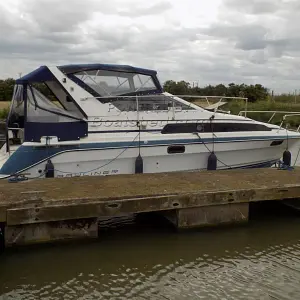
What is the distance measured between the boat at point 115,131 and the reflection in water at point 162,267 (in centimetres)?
240

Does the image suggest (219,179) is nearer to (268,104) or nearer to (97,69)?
(97,69)

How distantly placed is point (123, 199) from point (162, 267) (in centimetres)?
139

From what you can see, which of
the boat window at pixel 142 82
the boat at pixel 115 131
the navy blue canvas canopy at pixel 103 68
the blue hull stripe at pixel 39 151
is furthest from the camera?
the boat window at pixel 142 82

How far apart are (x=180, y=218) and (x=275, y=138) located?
4.44 metres

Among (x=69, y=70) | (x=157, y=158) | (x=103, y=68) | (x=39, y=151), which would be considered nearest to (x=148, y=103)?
(x=103, y=68)

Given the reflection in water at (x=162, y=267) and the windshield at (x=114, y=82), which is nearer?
the reflection in water at (x=162, y=267)

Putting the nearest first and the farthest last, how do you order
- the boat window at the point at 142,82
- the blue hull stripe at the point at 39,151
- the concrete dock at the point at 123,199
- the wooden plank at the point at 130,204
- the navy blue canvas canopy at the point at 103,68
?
the wooden plank at the point at 130,204 → the concrete dock at the point at 123,199 → the blue hull stripe at the point at 39,151 → the navy blue canvas canopy at the point at 103,68 → the boat window at the point at 142,82

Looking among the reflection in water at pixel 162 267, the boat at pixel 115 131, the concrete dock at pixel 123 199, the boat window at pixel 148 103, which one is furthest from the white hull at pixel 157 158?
the reflection in water at pixel 162 267

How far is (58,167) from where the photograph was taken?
31.8 ft

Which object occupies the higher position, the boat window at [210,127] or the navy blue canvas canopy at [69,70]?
the navy blue canvas canopy at [69,70]

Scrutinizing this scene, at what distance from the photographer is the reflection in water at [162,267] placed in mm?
5938

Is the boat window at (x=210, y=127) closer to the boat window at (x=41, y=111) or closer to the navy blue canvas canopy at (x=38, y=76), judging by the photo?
the boat window at (x=41, y=111)

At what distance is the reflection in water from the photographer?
594 centimetres

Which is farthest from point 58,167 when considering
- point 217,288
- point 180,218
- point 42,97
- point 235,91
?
point 235,91
